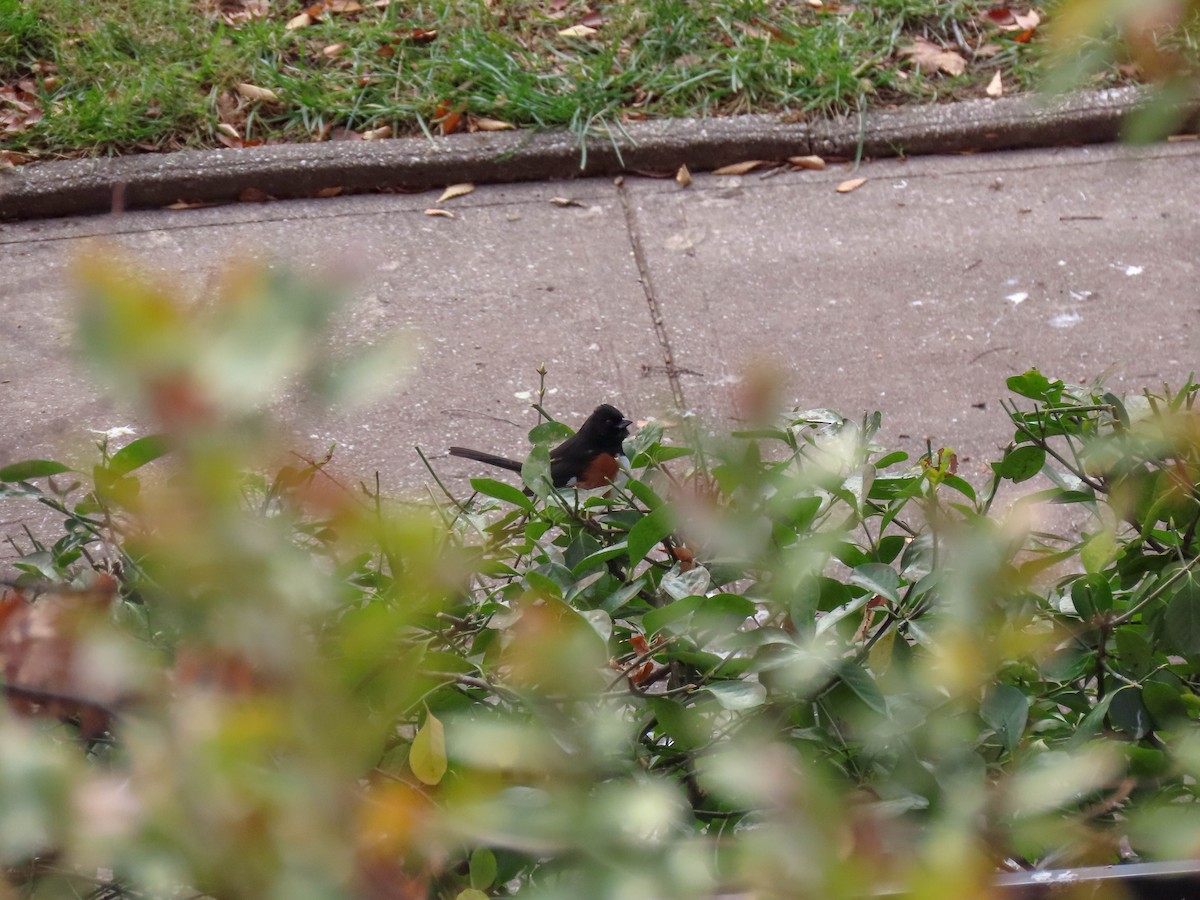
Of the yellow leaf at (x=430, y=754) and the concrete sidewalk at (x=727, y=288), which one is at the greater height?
the yellow leaf at (x=430, y=754)

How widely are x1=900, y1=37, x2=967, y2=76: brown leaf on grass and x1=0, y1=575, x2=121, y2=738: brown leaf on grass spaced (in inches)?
223

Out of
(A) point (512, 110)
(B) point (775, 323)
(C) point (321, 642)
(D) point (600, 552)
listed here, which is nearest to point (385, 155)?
(A) point (512, 110)

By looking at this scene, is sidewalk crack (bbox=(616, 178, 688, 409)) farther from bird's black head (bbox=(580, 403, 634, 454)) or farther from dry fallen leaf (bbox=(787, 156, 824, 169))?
dry fallen leaf (bbox=(787, 156, 824, 169))

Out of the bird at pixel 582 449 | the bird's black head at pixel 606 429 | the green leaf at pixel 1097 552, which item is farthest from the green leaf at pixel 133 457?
the bird's black head at pixel 606 429

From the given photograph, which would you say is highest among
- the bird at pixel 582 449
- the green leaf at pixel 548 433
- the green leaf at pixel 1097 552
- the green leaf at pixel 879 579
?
the green leaf at pixel 879 579

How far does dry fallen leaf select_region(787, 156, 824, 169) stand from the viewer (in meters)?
5.49

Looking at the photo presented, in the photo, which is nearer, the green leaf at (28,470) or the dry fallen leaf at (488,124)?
the green leaf at (28,470)

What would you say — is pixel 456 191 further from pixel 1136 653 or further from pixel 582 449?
pixel 1136 653

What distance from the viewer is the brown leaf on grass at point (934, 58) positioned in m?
5.83

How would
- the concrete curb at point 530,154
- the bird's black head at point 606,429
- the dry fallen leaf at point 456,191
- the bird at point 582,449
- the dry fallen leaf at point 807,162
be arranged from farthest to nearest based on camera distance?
the dry fallen leaf at point 807,162, the dry fallen leaf at point 456,191, the concrete curb at point 530,154, the bird's black head at point 606,429, the bird at point 582,449

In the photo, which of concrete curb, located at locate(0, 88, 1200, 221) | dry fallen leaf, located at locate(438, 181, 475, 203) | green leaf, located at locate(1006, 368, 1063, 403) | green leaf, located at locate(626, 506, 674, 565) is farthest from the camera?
dry fallen leaf, located at locate(438, 181, 475, 203)

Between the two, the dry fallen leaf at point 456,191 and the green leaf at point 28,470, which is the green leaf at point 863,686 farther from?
the dry fallen leaf at point 456,191

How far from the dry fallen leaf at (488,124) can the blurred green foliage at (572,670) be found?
4.03m

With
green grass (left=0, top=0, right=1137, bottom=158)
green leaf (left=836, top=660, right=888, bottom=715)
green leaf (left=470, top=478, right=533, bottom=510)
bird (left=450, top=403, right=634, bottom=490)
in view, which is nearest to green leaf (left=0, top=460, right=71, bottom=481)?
green leaf (left=470, top=478, right=533, bottom=510)
